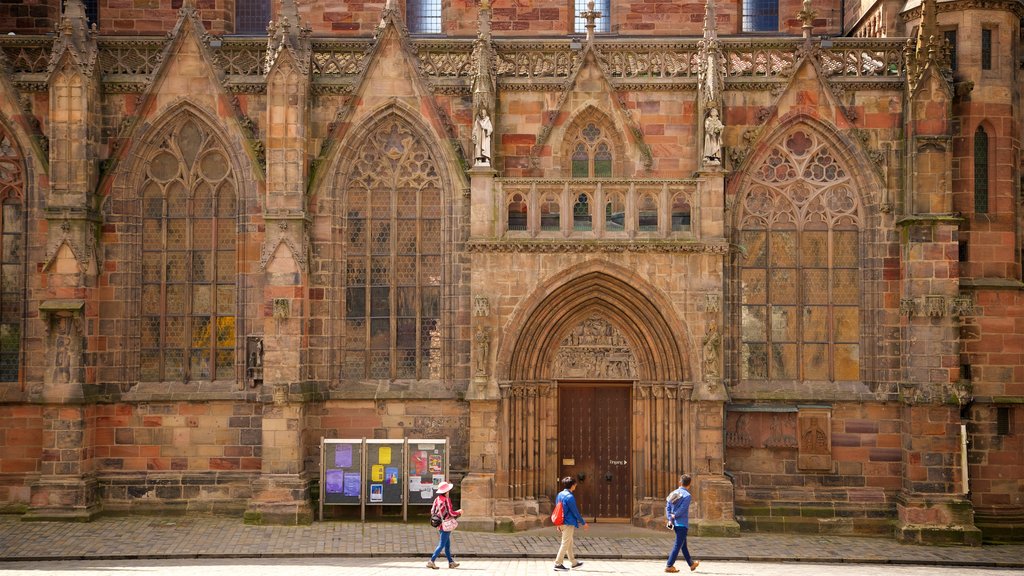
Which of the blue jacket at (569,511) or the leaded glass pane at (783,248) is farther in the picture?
the leaded glass pane at (783,248)

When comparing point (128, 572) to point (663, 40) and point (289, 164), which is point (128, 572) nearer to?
point (289, 164)

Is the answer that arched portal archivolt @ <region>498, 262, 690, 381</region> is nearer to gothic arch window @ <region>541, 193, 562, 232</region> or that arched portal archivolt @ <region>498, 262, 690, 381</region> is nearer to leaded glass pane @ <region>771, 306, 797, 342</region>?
gothic arch window @ <region>541, 193, 562, 232</region>

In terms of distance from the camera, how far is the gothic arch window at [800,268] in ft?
66.7

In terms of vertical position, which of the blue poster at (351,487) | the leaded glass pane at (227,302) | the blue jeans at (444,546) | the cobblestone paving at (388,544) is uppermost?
the leaded glass pane at (227,302)

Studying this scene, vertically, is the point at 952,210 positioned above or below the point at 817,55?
below

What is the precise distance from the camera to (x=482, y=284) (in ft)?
63.3

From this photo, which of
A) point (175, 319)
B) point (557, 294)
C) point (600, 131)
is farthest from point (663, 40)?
point (175, 319)

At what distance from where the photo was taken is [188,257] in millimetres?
20859

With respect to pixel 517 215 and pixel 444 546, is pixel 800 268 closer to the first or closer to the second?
pixel 517 215

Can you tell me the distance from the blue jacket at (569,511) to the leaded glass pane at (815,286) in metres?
7.45

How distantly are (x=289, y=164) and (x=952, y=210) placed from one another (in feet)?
41.4

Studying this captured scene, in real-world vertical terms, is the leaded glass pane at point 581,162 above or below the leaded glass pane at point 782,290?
above

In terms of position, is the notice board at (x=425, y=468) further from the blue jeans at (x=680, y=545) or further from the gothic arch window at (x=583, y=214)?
the blue jeans at (x=680, y=545)

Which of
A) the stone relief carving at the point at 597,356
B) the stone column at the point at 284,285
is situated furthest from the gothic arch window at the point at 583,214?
the stone column at the point at 284,285
